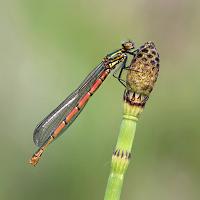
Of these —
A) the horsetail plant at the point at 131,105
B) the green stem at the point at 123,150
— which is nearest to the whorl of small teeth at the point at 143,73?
the horsetail plant at the point at 131,105

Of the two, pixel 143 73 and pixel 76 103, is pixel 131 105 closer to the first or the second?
pixel 143 73

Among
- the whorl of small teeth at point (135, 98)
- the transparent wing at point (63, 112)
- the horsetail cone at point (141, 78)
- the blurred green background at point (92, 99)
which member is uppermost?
the blurred green background at point (92, 99)

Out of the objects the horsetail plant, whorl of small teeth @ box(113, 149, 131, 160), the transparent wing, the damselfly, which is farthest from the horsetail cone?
the transparent wing

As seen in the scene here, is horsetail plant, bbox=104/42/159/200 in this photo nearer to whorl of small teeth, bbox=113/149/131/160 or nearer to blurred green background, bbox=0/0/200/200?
whorl of small teeth, bbox=113/149/131/160

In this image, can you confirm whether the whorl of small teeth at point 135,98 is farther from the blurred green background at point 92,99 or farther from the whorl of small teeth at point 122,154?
the blurred green background at point 92,99

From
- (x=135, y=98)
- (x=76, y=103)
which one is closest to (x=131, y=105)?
(x=135, y=98)
